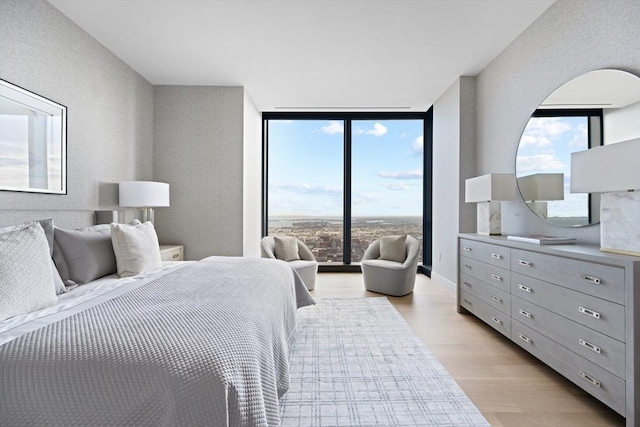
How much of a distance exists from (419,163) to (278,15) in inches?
147

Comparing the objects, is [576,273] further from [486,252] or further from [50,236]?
[50,236]

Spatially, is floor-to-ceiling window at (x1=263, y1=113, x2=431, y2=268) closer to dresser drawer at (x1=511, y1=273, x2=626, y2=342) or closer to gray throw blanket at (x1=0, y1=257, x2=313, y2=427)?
dresser drawer at (x1=511, y1=273, x2=626, y2=342)

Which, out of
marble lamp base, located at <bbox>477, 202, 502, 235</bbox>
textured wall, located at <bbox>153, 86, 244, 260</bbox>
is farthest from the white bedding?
marble lamp base, located at <bbox>477, 202, 502, 235</bbox>

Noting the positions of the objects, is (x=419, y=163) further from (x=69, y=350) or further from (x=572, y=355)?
(x=69, y=350)

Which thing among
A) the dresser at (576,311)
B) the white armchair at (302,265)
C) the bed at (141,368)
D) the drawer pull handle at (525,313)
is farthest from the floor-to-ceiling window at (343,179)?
the bed at (141,368)

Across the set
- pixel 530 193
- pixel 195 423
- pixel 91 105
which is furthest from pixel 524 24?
pixel 91 105

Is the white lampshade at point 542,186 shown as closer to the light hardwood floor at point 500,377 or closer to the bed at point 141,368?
the light hardwood floor at point 500,377

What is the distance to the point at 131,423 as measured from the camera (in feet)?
3.48

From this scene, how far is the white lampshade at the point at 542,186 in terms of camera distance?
2.79 metres

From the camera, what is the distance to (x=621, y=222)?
1878 millimetres

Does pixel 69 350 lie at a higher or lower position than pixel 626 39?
lower

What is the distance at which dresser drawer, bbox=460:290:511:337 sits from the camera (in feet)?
9.00

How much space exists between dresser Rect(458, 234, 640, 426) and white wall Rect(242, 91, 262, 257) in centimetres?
314

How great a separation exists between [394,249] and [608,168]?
304 centimetres
